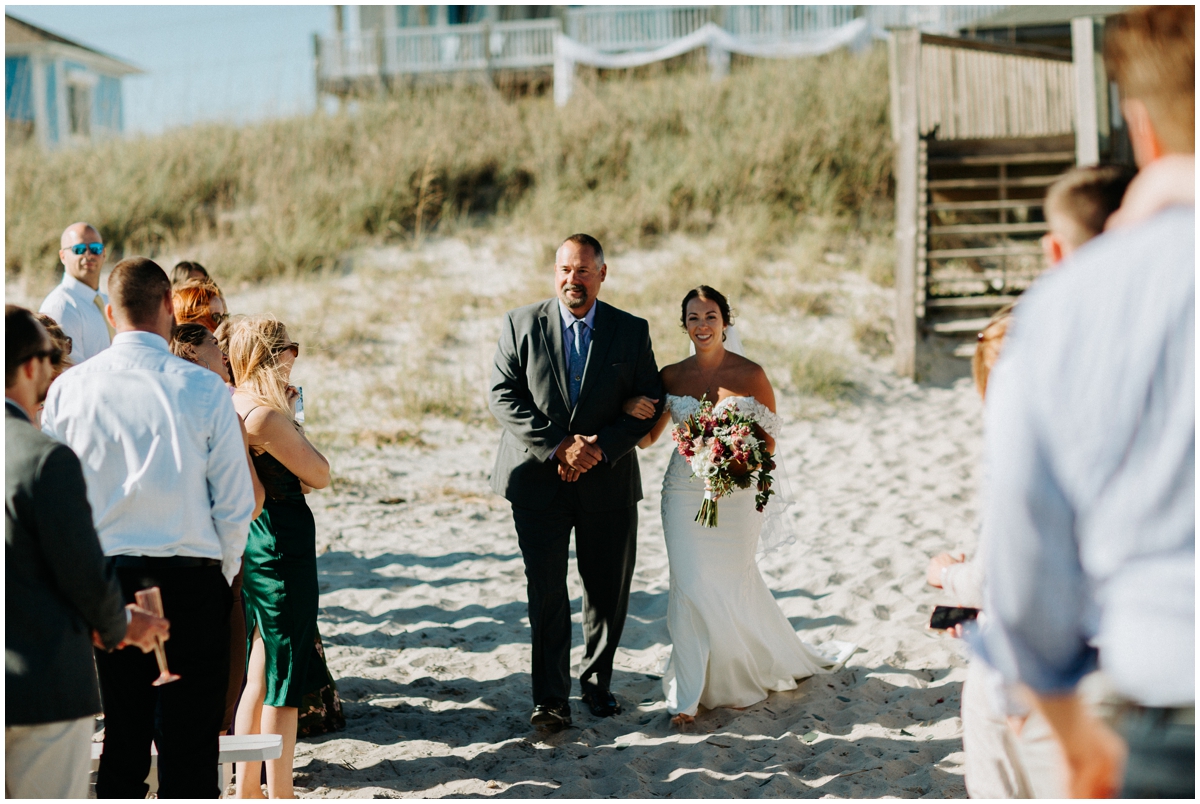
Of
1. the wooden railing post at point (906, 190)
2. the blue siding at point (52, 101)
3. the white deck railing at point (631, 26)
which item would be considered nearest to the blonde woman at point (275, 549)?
the wooden railing post at point (906, 190)

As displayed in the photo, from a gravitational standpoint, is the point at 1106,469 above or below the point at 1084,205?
below

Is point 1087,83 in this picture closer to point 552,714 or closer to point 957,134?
point 957,134

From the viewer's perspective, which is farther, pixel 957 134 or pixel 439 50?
pixel 439 50

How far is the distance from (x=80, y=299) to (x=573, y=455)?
3551 millimetres

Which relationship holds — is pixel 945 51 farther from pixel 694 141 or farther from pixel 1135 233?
pixel 1135 233

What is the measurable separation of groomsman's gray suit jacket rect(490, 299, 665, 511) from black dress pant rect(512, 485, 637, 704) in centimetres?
9

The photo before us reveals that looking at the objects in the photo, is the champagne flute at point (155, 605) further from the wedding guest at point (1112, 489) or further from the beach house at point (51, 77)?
the beach house at point (51, 77)

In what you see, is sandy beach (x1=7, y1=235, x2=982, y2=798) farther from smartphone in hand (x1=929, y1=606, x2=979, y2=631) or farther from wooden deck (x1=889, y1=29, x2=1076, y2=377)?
smartphone in hand (x1=929, y1=606, x2=979, y2=631)

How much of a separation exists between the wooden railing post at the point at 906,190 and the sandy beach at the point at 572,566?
1.69 feet

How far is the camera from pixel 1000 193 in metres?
13.0

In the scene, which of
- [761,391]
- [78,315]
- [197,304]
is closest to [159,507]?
[197,304]

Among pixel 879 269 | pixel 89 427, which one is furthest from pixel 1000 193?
pixel 89 427

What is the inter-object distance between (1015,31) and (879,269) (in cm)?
1047

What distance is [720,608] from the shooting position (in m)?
4.95
